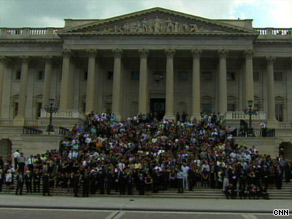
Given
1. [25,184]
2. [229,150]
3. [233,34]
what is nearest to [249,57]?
[233,34]

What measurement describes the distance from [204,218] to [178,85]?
38609 mm

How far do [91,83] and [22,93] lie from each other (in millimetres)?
10385

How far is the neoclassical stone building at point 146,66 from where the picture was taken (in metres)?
47.0

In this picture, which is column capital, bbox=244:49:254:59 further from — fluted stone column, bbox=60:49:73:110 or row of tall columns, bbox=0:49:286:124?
fluted stone column, bbox=60:49:73:110

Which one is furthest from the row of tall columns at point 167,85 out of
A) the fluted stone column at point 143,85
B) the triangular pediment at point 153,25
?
the triangular pediment at point 153,25

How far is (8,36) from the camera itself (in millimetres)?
51781

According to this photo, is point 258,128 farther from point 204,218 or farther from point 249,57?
point 204,218

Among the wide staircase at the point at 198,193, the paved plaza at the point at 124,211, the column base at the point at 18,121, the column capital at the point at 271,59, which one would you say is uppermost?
the column capital at the point at 271,59

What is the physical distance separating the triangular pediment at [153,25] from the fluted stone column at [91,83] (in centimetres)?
298

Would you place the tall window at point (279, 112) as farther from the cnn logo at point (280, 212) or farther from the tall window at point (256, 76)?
the cnn logo at point (280, 212)

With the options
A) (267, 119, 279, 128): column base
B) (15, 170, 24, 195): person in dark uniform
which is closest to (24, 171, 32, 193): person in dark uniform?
(15, 170, 24, 195): person in dark uniform

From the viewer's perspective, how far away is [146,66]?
47.3m

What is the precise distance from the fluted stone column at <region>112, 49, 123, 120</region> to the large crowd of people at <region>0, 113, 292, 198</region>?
51.2 feet

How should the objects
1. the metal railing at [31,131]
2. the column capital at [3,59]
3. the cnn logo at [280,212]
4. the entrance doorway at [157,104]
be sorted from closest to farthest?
the cnn logo at [280,212] → the metal railing at [31,131] → the column capital at [3,59] → the entrance doorway at [157,104]
